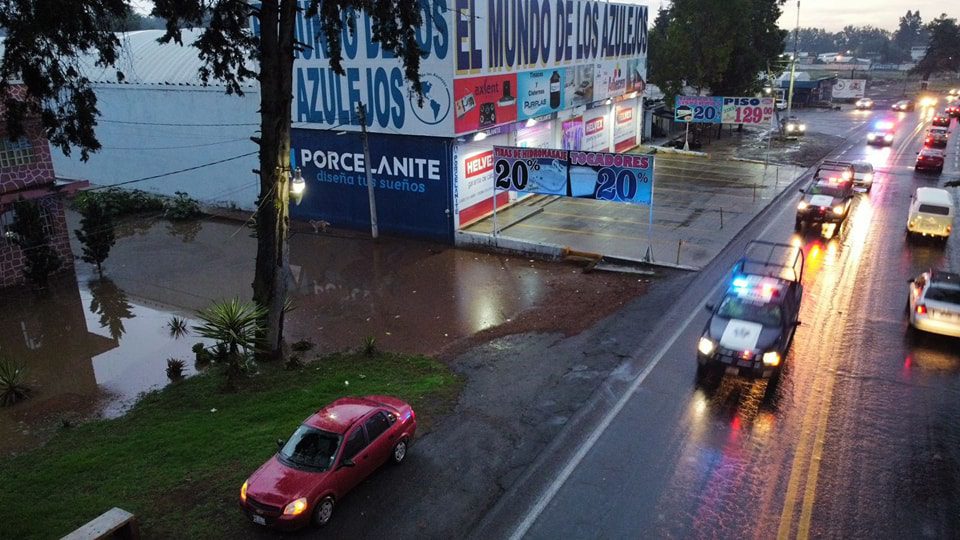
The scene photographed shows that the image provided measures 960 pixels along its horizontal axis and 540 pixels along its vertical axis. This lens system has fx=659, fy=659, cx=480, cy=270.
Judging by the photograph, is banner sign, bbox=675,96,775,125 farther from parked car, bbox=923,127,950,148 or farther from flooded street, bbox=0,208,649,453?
flooded street, bbox=0,208,649,453

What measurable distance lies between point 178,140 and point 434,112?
56.2 ft

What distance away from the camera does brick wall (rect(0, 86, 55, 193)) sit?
76.7ft

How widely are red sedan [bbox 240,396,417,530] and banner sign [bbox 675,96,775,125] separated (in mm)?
36952

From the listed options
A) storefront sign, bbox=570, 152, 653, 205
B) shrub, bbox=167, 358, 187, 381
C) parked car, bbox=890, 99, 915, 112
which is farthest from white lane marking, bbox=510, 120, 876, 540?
parked car, bbox=890, 99, 915, 112

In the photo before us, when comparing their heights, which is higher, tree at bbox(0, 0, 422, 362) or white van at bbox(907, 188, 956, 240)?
tree at bbox(0, 0, 422, 362)

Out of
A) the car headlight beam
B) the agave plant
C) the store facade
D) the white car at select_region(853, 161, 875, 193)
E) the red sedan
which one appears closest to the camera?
the red sedan

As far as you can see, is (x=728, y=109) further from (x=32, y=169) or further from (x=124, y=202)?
(x=32, y=169)

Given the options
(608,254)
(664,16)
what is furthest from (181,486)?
(664,16)

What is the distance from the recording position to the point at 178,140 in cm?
3522

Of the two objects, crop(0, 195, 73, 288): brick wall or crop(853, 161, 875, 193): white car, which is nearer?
crop(0, 195, 73, 288): brick wall

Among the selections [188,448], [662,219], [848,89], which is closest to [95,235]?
[188,448]

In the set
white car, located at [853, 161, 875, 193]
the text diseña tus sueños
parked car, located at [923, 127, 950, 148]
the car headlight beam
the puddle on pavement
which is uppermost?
the text diseña tus sueños

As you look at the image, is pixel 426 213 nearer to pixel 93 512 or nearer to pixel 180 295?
pixel 180 295

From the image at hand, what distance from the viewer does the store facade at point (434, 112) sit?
25625 mm
